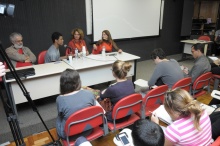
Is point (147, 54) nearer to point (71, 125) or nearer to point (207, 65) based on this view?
point (207, 65)

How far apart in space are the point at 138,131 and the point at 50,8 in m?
3.87

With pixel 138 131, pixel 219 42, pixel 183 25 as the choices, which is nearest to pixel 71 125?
pixel 138 131

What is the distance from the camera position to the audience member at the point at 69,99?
1.59 metres

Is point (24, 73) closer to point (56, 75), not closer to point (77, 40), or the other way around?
point (56, 75)

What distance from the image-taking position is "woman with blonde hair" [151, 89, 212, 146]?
114 centimetres

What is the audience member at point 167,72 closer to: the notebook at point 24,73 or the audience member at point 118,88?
the audience member at point 118,88

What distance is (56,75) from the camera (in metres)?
2.82

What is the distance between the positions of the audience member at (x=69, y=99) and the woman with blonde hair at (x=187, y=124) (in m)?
0.78

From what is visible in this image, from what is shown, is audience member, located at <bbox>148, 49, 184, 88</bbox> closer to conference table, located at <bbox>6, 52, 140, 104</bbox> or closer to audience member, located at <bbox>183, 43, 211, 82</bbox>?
audience member, located at <bbox>183, 43, 211, 82</bbox>

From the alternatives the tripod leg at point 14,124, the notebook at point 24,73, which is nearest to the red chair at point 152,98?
the tripod leg at point 14,124

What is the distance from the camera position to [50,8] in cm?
397

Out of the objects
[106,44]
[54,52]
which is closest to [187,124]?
[54,52]

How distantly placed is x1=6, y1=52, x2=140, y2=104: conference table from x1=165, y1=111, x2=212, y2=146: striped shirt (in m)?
1.99

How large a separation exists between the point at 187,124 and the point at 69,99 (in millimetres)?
976
